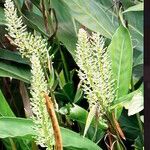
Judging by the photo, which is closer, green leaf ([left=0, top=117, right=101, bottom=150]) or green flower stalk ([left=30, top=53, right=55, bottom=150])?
green flower stalk ([left=30, top=53, right=55, bottom=150])

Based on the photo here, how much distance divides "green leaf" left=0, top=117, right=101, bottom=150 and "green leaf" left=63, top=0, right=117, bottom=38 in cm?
37

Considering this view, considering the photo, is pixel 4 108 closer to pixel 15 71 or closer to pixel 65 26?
pixel 15 71

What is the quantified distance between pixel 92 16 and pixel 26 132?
470mm

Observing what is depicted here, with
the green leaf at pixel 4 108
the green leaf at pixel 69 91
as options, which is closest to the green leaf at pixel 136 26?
the green leaf at pixel 69 91

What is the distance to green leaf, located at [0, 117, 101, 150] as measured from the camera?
865 millimetres

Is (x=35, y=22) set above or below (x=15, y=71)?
above

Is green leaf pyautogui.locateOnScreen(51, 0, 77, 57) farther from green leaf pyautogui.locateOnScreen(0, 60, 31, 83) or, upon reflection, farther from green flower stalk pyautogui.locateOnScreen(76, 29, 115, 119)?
green flower stalk pyautogui.locateOnScreen(76, 29, 115, 119)

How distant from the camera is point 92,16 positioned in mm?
1263

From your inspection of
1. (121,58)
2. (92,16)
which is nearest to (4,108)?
(121,58)

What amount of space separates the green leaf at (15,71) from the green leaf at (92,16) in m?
0.18

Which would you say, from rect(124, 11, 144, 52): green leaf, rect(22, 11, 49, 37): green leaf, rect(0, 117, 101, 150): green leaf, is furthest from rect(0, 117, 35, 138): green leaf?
rect(124, 11, 144, 52): green leaf

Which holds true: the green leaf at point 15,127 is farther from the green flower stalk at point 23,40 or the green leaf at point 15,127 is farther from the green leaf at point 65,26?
the green leaf at point 65,26

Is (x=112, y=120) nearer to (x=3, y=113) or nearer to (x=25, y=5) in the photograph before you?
(x=3, y=113)

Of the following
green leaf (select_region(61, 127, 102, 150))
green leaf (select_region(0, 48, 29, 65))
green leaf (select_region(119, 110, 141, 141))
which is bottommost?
green leaf (select_region(119, 110, 141, 141))
